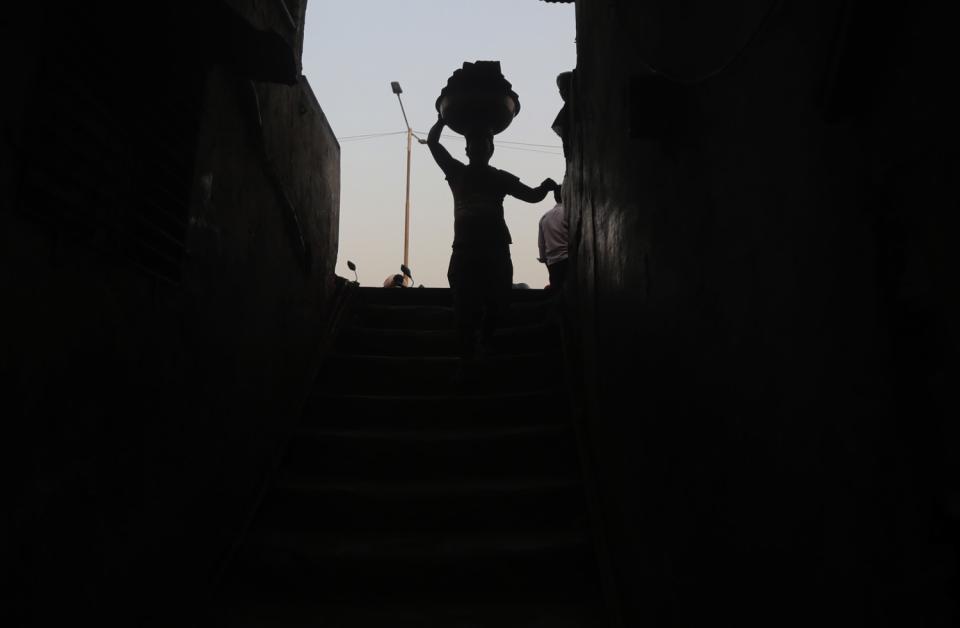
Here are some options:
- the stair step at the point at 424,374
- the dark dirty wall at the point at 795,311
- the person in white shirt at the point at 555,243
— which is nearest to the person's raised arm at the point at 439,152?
the stair step at the point at 424,374

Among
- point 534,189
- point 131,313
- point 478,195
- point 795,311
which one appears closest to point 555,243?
point 534,189

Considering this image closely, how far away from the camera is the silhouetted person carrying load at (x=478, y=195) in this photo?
510 cm

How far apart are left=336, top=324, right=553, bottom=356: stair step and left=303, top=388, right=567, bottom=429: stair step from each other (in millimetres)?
986

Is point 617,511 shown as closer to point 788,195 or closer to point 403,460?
point 403,460

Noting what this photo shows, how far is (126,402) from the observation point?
7.77 ft

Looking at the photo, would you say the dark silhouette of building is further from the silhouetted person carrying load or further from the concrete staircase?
the silhouetted person carrying load

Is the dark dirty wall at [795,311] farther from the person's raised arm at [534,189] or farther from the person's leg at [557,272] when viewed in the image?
the person's leg at [557,272]

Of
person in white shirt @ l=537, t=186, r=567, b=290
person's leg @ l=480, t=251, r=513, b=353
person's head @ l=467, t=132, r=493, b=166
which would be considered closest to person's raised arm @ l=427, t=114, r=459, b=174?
person's head @ l=467, t=132, r=493, b=166

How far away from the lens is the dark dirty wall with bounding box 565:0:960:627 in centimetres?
81

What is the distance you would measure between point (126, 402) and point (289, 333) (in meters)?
1.96

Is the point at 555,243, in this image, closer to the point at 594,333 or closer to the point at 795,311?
the point at 594,333

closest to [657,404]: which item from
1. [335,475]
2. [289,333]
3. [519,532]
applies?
[519,532]

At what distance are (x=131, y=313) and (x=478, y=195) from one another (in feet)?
10.8

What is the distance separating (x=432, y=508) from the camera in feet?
11.6
